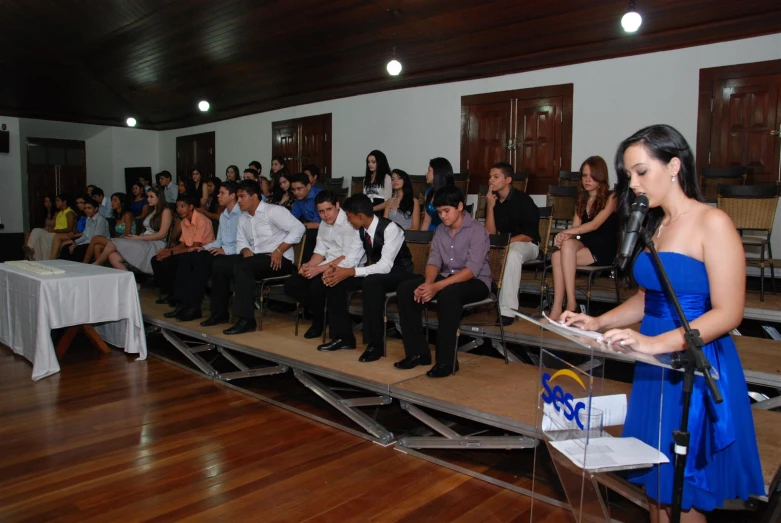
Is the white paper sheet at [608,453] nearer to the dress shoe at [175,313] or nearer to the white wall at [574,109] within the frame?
the dress shoe at [175,313]

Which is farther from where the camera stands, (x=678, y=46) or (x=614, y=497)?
(x=678, y=46)

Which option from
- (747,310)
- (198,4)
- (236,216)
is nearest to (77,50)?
(198,4)

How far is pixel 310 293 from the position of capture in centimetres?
450

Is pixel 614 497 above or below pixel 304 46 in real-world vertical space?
below

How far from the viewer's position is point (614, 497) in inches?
60.3

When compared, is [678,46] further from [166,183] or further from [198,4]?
[166,183]

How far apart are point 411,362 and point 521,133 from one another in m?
4.17

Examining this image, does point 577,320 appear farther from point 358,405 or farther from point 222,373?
point 222,373

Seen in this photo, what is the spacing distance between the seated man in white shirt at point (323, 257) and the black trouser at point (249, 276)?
1.14 ft

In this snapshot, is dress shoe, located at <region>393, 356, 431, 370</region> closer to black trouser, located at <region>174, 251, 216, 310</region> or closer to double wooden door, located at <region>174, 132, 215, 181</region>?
black trouser, located at <region>174, 251, 216, 310</region>

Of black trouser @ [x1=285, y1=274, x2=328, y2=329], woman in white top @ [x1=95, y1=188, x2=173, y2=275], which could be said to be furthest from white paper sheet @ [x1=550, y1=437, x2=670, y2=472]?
woman in white top @ [x1=95, y1=188, x2=173, y2=275]

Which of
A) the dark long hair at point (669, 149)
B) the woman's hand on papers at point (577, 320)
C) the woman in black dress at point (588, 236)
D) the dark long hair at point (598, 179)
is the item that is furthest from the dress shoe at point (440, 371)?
the dark long hair at point (669, 149)

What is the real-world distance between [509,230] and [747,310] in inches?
63.8

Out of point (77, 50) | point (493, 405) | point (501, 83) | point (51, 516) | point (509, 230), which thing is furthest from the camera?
point (77, 50)
